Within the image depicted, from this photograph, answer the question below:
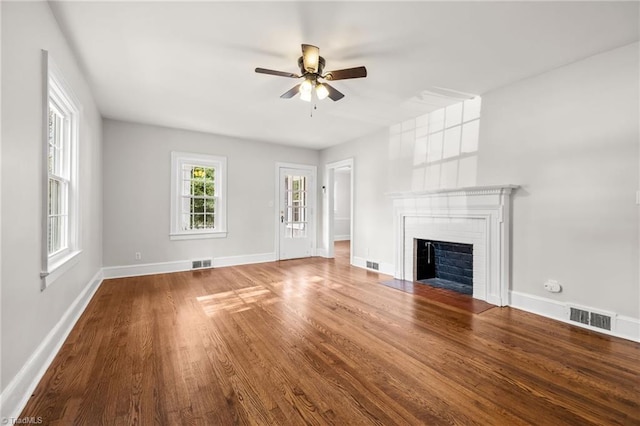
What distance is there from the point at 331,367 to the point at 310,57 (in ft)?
8.38

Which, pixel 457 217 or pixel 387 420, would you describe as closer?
pixel 387 420

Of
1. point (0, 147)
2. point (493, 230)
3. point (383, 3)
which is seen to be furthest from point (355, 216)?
point (0, 147)

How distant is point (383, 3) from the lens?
6.94 feet

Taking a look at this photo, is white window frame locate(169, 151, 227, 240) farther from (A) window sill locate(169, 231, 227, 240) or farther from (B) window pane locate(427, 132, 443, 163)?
(B) window pane locate(427, 132, 443, 163)

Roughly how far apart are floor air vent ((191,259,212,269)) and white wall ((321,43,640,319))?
479cm

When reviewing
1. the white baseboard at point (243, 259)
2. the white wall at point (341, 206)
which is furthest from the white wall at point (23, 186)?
the white wall at point (341, 206)

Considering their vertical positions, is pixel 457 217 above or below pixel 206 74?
below

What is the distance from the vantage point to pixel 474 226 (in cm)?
374

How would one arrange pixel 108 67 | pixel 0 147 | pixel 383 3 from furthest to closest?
pixel 108 67 < pixel 383 3 < pixel 0 147

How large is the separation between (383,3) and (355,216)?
417 centimetres

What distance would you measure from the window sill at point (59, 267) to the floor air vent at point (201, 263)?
7.85ft

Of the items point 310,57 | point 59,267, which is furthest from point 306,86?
point 59,267

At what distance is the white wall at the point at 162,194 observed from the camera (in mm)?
4797

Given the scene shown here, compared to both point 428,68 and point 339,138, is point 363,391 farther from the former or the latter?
point 339,138
